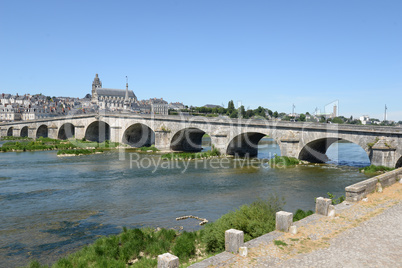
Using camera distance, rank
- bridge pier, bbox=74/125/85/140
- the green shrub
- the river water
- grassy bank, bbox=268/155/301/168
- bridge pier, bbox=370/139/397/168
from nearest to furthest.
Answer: the green shrub < the river water < bridge pier, bbox=370/139/397/168 < grassy bank, bbox=268/155/301/168 < bridge pier, bbox=74/125/85/140

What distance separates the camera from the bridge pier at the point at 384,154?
30781 mm

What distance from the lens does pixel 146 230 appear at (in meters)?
16.4

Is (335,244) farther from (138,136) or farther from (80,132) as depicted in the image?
(80,132)

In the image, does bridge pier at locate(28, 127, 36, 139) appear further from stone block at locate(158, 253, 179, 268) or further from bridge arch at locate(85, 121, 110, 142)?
stone block at locate(158, 253, 179, 268)

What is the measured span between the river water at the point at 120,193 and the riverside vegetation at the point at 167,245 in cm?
217

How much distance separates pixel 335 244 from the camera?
10656mm

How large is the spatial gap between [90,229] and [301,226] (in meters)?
11.4

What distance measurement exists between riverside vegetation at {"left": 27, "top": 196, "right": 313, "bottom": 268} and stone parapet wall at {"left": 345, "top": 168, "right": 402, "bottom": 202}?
4.09 m

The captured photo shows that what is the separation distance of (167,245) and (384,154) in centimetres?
2521

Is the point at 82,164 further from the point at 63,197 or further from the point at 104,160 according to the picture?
the point at 63,197

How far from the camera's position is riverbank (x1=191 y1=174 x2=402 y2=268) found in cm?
935

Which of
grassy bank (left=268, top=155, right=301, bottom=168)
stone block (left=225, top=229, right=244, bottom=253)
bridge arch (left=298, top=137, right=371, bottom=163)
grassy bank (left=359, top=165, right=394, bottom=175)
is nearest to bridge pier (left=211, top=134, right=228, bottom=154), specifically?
grassy bank (left=268, top=155, right=301, bottom=168)

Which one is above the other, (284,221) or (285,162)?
(284,221)

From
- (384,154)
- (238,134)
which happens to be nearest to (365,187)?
(384,154)
